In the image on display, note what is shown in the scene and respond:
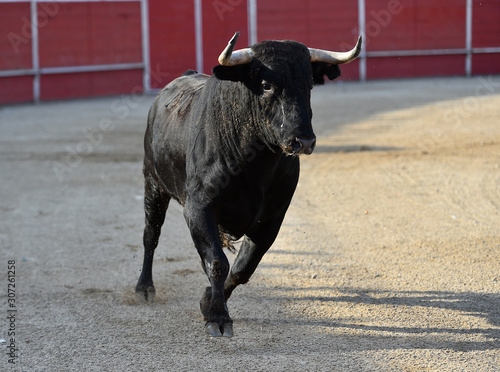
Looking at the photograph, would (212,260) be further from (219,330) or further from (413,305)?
(413,305)

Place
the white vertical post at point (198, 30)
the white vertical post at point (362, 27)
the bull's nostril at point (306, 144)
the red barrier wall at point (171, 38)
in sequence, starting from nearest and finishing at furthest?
the bull's nostril at point (306, 144), the red barrier wall at point (171, 38), the white vertical post at point (198, 30), the white vertical post at point (362, 27)

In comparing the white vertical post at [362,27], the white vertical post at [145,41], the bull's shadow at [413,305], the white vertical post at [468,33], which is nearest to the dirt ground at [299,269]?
the bull's shadow at [413,305]

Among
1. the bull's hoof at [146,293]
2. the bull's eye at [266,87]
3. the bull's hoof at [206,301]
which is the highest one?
the bull's eye at [266,87]

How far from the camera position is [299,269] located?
407 cm

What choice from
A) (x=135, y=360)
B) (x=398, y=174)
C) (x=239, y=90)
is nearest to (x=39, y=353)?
(x=135, y=360)

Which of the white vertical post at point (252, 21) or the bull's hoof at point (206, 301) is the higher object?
the white vertical post at point (252, 21)

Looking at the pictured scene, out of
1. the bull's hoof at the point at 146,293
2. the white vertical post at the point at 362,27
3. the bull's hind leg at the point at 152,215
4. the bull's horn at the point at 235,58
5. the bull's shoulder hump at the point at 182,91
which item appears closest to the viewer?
the bull's horn at the point at 235,58

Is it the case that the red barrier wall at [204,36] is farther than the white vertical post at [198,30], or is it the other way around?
the white vertical post at [198,30]

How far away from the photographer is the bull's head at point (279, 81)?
2.67 meters

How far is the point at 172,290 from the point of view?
3.80 metres

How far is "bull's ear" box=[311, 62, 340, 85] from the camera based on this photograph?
3.01 m

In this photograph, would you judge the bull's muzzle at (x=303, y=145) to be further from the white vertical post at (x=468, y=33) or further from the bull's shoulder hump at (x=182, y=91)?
the white vertical post at (x=468, y=33)

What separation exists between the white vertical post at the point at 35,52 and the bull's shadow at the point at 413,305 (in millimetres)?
9978

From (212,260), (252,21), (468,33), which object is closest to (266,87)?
(212,260)
